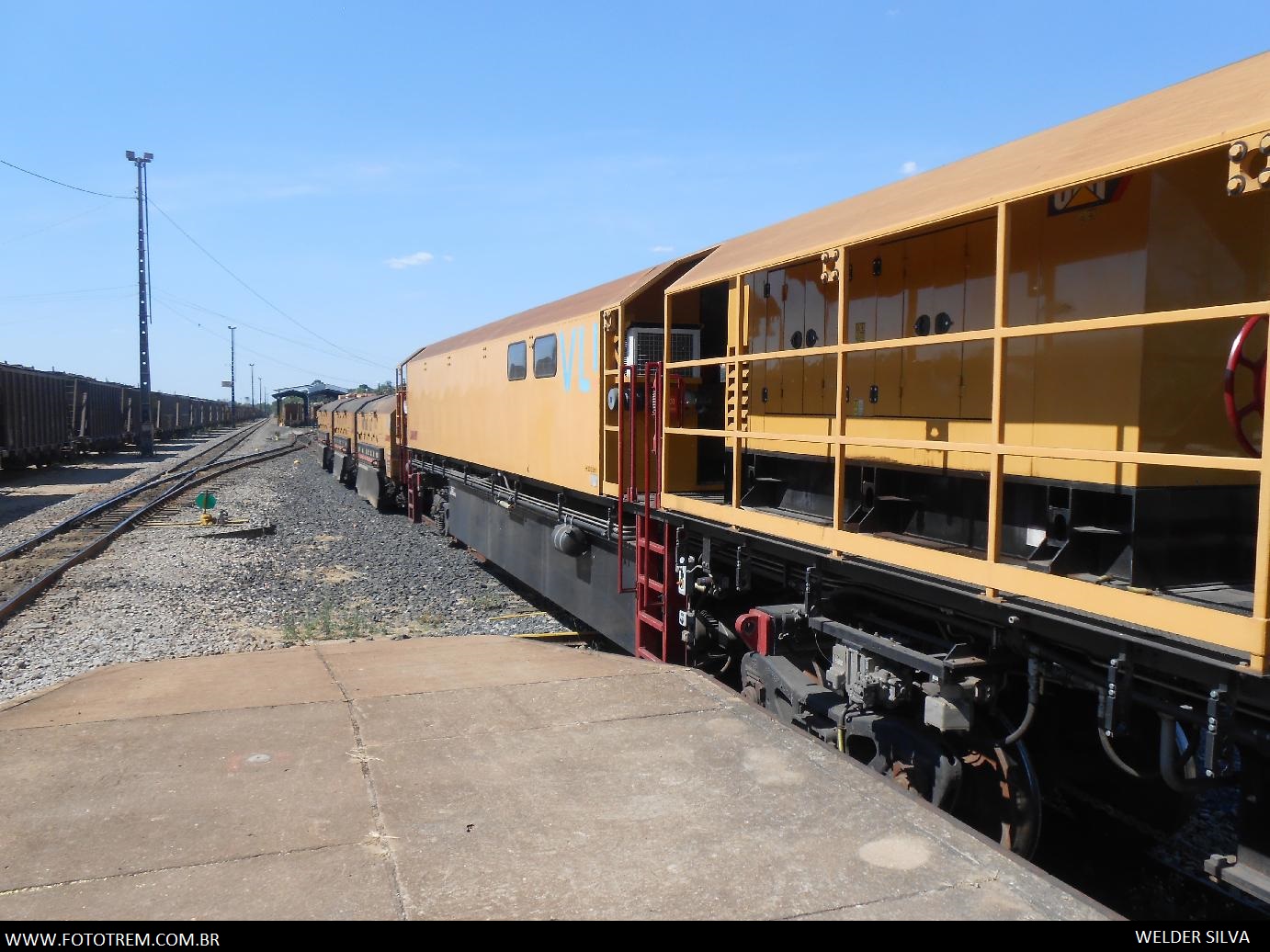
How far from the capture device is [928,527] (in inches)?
182

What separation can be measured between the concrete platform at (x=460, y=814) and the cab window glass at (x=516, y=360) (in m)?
4.96

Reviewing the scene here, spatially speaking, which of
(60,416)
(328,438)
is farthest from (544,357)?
(60,416)

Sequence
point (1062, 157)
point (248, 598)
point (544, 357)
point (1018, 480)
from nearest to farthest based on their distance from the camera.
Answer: point (1062, 157), point (1018, 480), point (544, 357), point (248, 598)

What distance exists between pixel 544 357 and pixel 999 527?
242 inches

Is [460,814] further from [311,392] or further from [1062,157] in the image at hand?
[311,392]

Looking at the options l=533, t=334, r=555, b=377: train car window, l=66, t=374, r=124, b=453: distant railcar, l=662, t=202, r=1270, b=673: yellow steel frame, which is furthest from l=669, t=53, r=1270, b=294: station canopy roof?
l=66, t=374, r=124, b=453: distant railcar

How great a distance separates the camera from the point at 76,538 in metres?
15.0

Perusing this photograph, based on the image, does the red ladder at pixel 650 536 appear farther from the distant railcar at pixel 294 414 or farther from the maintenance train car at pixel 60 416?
the distant railcar at pixel 294 414

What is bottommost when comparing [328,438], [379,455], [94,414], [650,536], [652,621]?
[652,621]

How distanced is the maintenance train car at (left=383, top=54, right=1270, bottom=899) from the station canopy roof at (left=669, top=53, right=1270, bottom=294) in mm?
18

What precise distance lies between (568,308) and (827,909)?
270 inches

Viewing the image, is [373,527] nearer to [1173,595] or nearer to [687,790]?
[687,790]

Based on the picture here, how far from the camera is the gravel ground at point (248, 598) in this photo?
28.5ft

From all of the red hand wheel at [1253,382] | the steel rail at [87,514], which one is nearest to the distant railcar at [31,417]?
the steel rail at [87,514]
